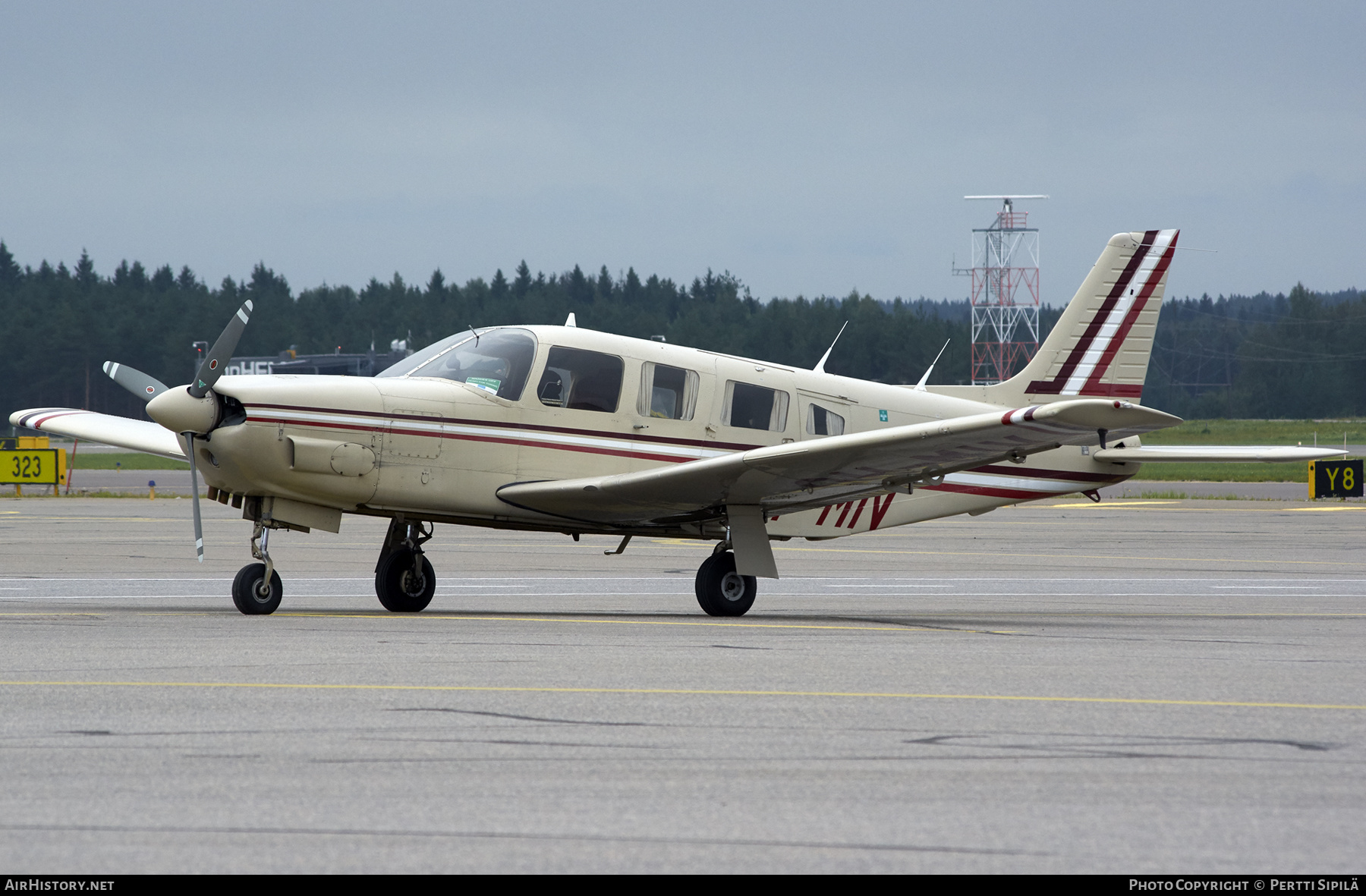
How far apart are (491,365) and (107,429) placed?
481cm

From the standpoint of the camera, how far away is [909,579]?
58.7ft

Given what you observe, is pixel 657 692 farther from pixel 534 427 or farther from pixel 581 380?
pixel 581 380

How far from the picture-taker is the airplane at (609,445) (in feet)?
40.2

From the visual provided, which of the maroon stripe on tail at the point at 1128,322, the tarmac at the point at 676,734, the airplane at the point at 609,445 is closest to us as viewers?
the tarmac at the point at 676,734

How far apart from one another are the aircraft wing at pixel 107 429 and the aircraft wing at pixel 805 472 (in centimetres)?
424

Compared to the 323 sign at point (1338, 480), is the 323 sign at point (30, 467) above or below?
below

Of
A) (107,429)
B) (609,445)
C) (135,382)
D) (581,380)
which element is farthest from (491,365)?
(107,429)

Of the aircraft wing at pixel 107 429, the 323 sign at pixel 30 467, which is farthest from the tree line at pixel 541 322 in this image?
the aircraft wing at pixel 107 429

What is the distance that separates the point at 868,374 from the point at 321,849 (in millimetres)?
147385

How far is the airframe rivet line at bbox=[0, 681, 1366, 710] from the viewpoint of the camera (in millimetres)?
7832

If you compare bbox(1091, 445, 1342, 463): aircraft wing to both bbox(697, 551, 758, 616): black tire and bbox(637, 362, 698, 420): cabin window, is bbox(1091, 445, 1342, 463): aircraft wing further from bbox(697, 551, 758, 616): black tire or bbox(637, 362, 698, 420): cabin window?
bbox(637, 362, 698, 420): cabin window

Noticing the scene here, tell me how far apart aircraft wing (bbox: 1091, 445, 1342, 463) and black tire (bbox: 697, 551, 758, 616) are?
453 cm

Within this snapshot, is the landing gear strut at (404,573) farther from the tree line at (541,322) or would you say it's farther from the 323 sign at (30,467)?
the tree line at (541,322)

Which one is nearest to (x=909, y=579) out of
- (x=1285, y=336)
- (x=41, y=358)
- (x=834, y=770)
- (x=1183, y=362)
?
(x=834, y=770)
